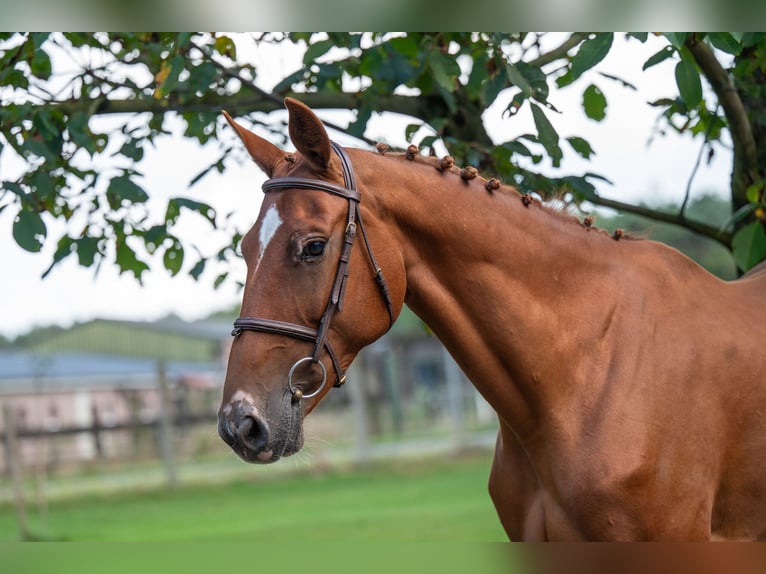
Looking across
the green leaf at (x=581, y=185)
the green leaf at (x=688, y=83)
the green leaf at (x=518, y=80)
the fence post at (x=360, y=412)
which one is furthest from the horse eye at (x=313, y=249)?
the fence post at (x=360, y=412)

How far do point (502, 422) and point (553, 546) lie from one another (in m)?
1.26

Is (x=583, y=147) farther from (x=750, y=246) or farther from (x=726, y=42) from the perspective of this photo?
(x=726, y=42)

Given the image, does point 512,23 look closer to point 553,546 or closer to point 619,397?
point 619,397

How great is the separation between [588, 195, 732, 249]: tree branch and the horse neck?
1483mm

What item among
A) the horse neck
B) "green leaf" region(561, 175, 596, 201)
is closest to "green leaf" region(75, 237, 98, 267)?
the horse neck

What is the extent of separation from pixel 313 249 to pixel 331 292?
117 millimetres

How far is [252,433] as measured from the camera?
2143 mm

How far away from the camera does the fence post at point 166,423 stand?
1414 cm

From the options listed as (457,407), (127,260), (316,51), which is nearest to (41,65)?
(127,260)

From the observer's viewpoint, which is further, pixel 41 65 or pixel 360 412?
pixel 360 412

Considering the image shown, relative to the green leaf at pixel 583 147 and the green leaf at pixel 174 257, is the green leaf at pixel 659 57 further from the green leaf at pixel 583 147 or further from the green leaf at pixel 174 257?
the green leaf at pixel 174 257

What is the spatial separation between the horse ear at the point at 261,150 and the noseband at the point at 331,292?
0.16 m

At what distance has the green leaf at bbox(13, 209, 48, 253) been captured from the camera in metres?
3.17

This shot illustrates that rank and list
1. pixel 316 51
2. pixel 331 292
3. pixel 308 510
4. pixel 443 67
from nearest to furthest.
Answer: pixel 331 292 < pixel 443 67 < pixel 316 51 < pixel 308 510
